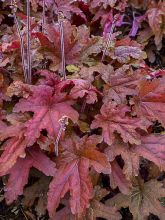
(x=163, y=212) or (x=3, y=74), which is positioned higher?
(x=3, y=74)

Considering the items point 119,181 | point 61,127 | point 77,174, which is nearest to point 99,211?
point 119,181

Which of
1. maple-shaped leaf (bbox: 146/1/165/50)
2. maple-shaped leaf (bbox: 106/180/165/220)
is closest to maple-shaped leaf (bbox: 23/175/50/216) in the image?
maple-shaped leaf (bbox: 106/180/165/220)

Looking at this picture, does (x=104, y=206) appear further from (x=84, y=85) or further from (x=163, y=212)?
(x=84, y=85)

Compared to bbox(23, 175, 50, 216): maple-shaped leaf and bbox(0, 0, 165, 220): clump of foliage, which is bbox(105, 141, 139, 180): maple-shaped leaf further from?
bbox(23, 175, 50, 216): maple-shaped leaf

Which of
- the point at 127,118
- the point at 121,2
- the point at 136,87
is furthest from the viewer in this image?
the point at 121,2

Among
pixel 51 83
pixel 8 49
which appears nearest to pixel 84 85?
pixel 51 83

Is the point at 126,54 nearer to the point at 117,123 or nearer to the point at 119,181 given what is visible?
the point at 117,123
